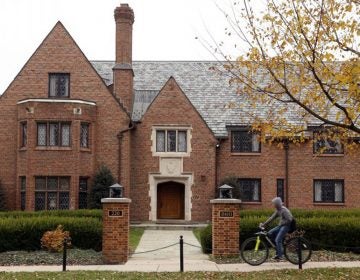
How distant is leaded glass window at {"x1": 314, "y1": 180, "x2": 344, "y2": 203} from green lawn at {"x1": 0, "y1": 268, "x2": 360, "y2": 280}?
15.6 metres

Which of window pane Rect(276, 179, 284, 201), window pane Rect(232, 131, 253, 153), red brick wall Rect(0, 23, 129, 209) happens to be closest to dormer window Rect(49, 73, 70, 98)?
red brick wall Rect(0, 23, 129, 209)

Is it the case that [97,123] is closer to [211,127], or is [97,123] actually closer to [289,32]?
[211,127]

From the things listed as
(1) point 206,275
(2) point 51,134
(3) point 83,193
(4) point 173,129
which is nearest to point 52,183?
(3) point 83,193

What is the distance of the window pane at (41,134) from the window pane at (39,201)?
2239 millimetres

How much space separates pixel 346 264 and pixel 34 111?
16.2 metres

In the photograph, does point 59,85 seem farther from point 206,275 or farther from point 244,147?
point 206,275

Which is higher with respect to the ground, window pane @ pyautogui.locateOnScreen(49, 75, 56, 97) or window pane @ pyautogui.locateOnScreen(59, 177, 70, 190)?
window pane @ pyautogui.locateOnScreen(49, 75, 56, 97)

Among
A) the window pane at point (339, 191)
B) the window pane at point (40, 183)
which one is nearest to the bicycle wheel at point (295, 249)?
the window pane at point (40, 183)

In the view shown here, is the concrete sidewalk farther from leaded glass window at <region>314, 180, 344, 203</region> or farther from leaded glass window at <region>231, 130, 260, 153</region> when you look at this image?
leaded glass window at <region>231, 130, 260, 153</region>

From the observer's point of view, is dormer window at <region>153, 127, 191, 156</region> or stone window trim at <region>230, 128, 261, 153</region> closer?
dormer window at <region>153, 127, 191, 156</region>

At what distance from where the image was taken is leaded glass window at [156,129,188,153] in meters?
29.2

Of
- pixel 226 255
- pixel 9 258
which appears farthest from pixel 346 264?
pixel 9 258

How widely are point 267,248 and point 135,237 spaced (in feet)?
28.9

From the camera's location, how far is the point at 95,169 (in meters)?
28.2
